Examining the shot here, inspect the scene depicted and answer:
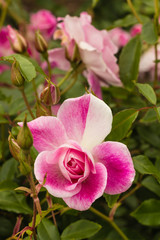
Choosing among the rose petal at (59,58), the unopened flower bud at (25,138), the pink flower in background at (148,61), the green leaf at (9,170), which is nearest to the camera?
the unopened flower bud at (25,138)

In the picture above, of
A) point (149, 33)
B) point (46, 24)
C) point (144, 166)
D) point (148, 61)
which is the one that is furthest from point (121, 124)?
point (46, 24)

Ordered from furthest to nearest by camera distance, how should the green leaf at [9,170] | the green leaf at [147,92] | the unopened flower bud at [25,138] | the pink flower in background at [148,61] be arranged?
the pink flower in background at [148,61] < the green leaf at [9,170] < the green leaf at [147,92] < the unopened flower bud at [25,138]

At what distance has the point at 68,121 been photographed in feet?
1.53

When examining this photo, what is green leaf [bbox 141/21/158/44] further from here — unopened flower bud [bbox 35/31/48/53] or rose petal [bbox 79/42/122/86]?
unopened flower bud [bbox 35/31/48/53]

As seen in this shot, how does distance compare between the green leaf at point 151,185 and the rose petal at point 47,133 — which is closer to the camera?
the rose petal at point 47,133

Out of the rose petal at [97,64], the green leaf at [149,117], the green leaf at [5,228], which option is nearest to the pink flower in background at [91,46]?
the rose petal at [97,64]

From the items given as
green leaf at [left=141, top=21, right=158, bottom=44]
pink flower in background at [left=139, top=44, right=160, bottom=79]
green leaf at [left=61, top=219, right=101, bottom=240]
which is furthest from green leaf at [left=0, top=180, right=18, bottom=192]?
pink flower in background at [left=139, top=44, right=160, bottom=79]

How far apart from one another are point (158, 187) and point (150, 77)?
42 cm

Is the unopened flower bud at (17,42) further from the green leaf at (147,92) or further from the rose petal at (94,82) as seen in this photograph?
the green leaf at (147,92)

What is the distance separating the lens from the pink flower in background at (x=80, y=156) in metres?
0.43

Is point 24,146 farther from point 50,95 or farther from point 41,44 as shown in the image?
point 41,44

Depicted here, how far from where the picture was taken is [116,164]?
0.44 metres

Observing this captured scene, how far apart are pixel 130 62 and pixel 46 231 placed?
1.32 ft

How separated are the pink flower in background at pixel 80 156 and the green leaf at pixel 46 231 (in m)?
0.09
